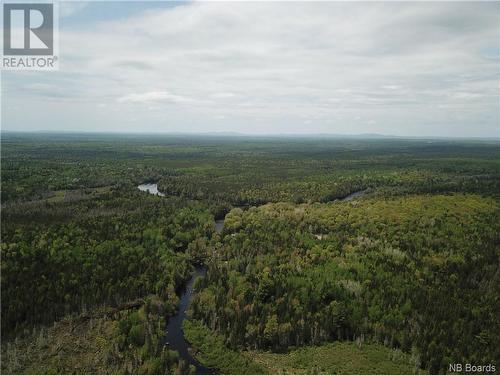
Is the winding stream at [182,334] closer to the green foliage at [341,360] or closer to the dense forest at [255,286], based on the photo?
the dense forest at [255,286]

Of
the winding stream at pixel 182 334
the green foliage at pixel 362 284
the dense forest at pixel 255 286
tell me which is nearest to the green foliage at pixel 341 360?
the dense forest at pixel 255 286

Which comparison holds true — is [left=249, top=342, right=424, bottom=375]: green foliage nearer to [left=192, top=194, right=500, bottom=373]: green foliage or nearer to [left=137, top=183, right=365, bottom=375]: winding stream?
[left=192, top=194, right=500, bottom=373]: green foliage

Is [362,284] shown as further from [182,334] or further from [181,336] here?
[181,336]

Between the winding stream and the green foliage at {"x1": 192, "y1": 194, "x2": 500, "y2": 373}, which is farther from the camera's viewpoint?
the green foliage at {"x1": 192, "y1": 194, "x2": 500, "y2": 373}

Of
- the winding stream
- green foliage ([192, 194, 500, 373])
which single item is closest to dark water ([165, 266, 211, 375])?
the winding stream

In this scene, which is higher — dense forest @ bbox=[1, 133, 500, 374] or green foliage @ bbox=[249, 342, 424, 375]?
dense forest @ bbox=[1, 133, 500, 374]

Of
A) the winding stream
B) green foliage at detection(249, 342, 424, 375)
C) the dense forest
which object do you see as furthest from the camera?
the dense forest

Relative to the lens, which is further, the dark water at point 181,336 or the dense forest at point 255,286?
the dense forest at point 255,286

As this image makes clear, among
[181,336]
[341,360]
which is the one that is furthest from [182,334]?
[341,360]
